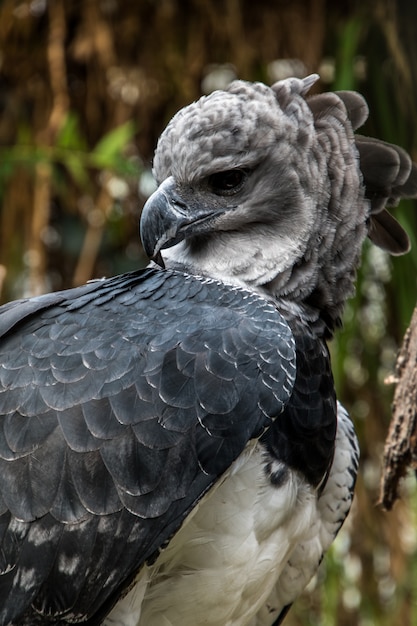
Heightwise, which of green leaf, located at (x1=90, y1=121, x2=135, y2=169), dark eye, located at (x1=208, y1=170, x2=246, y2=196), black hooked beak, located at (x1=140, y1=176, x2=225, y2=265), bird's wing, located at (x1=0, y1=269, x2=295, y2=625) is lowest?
bird's wing, located at (x1=0, y1=269, x2=295, y2=625)

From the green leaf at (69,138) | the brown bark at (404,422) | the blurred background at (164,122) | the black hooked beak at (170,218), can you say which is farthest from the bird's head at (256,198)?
the blurred background at (164,122)

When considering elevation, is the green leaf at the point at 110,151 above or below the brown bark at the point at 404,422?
above

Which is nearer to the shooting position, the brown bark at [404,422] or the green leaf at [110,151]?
the brown bark at [404,422]

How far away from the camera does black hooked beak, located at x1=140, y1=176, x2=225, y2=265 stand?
2.41 meters

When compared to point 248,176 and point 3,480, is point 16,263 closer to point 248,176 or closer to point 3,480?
point 248,176

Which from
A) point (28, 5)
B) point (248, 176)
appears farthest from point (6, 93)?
point (248, 176)

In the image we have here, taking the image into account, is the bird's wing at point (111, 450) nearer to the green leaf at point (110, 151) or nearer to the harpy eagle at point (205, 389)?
the harpy eagle at point (205, 389)

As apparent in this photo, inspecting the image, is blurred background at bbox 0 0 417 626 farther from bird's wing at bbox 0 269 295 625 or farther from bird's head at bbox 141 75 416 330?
bird's wing at bbox 0 269 295 625

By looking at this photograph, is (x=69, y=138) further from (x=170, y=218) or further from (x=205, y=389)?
(x=205, y=389)

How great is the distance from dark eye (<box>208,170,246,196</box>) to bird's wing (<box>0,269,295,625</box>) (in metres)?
0.51

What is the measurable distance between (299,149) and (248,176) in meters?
0.16

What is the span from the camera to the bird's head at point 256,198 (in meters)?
2.42

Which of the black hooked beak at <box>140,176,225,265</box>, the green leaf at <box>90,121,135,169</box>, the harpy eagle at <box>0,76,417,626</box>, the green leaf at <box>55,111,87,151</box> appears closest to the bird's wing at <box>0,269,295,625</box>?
the harpy eagle at <box>0,76,417,626</box>

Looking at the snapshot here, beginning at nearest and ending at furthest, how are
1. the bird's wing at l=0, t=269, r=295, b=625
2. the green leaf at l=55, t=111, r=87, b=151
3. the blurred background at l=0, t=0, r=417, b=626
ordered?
the bird's wing at l=0, t=269, r=295, b=625 → the green leaf at l=55, t=111, r=87, b=151 → the blurred background at l=0, t=0, r=417, b=626
